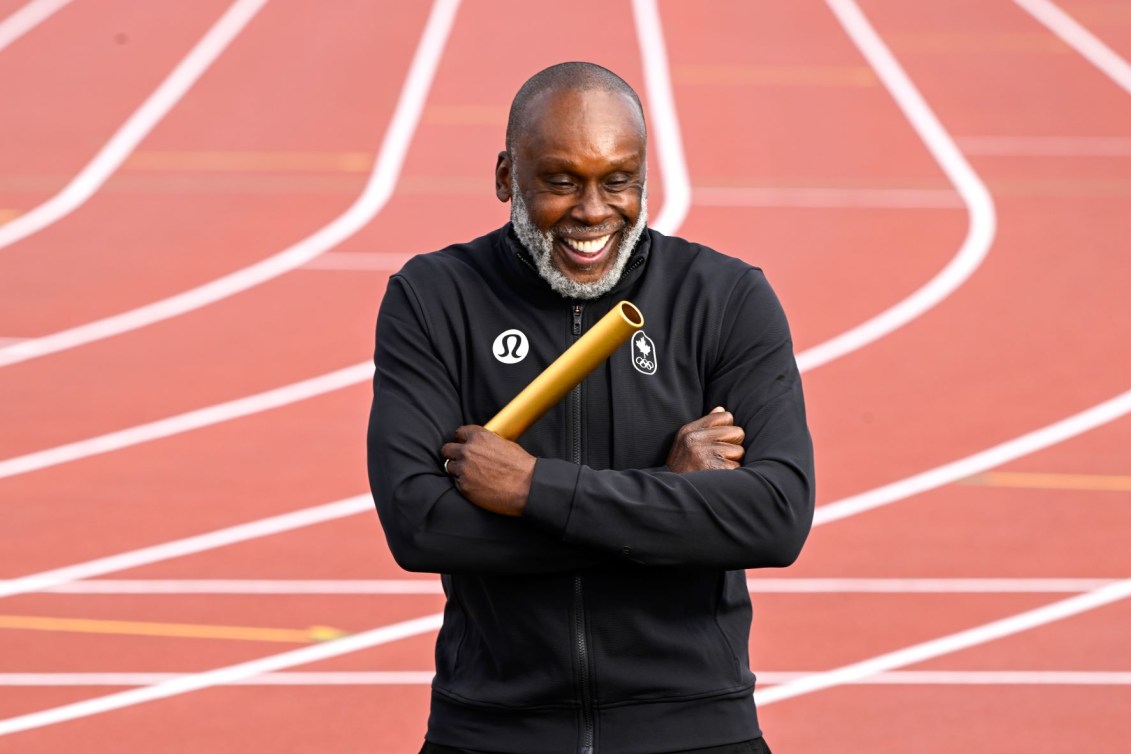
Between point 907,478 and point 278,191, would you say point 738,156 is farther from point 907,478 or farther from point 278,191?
point 907,478

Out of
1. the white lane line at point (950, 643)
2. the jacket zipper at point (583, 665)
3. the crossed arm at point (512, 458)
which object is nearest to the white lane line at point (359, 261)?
the white lane line at point (950, 643)

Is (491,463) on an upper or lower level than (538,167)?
lower

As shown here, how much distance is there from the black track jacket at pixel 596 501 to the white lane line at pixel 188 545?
14.4 feet

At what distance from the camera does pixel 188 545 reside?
7.59 meters

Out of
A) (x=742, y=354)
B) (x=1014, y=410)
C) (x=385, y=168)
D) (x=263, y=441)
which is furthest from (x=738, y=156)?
(x=742, y=354)

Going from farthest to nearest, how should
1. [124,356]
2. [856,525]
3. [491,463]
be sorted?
[124,356]
[856,525]
[491,463]

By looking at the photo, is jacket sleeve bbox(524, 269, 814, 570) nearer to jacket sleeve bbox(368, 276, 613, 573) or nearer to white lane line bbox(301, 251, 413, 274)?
jacket sleeve bbox(368, 276, 613, 573)

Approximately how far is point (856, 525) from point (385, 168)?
5960 mm

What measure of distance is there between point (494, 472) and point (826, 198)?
9586 millimetres

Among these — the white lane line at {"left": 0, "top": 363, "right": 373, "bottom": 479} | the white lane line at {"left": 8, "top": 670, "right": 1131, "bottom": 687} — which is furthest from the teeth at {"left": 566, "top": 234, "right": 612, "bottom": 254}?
the white lane line at {"left": 0, "top": 363, "right": 373, "bottom": 479}

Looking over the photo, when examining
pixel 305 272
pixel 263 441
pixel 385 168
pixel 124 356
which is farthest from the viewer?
pixel 385 168

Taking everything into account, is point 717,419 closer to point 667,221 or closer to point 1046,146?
point 667,221

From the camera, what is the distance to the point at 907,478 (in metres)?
8.28

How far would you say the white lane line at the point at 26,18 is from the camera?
15.9m
